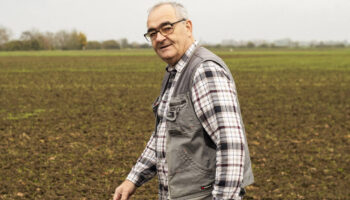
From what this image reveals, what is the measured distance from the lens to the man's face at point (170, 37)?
1996mm

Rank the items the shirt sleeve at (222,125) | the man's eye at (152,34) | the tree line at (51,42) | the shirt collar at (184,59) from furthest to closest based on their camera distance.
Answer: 1. the tree line at (51,42)
2. the man's eye at (152,34)
3. the shirt collar at (184,59)
4. the shirt sleeve at (222,125)

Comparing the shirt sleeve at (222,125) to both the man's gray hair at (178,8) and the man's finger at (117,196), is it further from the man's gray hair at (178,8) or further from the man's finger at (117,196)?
the man's finger at (117,196)

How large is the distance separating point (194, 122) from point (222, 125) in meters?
0.14

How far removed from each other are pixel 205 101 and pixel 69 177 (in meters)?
6.00

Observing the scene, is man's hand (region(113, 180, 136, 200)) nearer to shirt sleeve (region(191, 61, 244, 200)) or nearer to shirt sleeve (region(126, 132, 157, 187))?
shirt sleeve (region(126, 132, 157, 187))

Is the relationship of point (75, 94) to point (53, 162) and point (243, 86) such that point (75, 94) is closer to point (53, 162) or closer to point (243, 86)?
point (243, 86)

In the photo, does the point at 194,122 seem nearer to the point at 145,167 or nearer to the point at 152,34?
the point at 152,34

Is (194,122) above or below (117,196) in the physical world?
above

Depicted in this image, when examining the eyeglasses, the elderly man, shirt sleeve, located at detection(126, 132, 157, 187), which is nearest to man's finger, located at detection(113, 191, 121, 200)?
shirt sleeve, located at detection(126, 132, 157, 187)

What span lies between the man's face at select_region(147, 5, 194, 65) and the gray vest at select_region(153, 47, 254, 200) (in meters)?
0.15

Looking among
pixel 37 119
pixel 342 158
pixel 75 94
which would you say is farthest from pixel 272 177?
pixel 75 94

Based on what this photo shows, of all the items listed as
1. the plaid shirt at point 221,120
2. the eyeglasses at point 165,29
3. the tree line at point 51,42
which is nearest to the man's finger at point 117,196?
the plaid shirt at point 221,120

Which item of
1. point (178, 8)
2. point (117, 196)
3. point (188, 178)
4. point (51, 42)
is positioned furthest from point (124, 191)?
point (51, 42)

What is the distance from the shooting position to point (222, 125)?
1.75m
